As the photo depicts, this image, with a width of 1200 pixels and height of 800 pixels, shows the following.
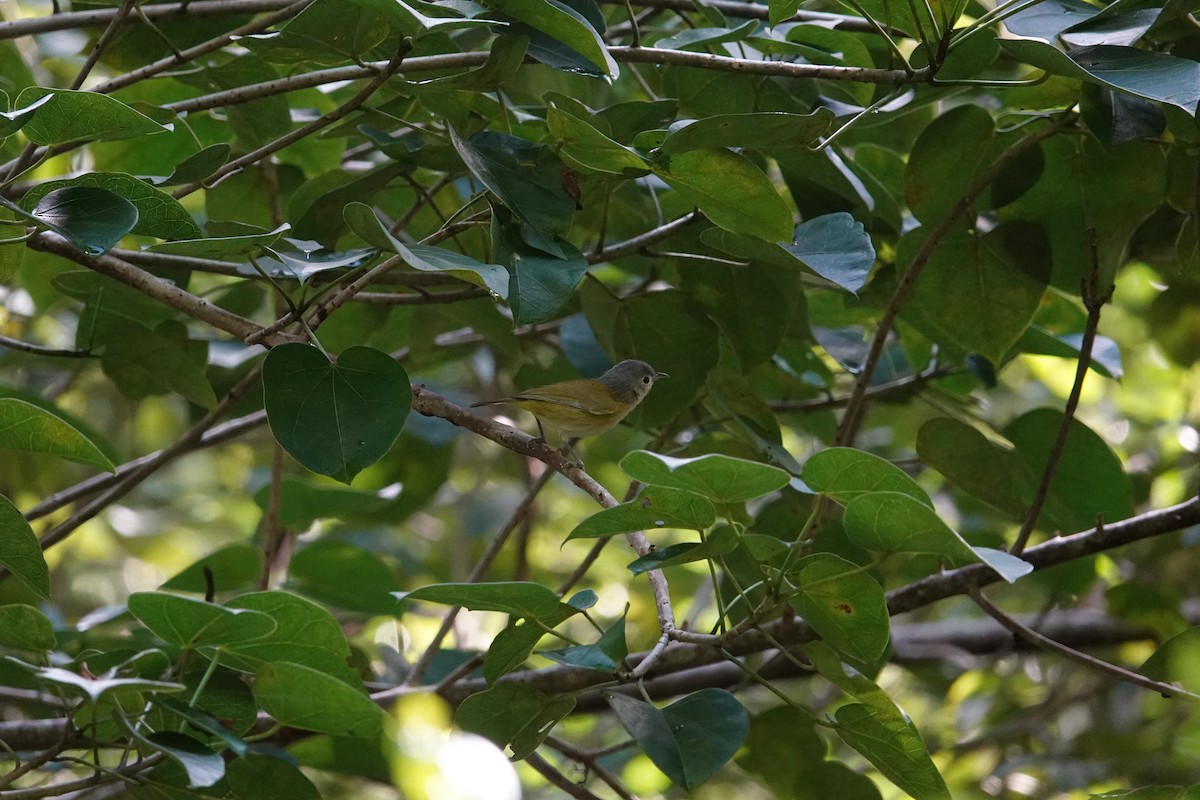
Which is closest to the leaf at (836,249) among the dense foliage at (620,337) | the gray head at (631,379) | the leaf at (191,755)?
the dense foliage at (620,337)

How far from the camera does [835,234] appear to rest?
1.51m

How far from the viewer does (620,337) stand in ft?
6.38

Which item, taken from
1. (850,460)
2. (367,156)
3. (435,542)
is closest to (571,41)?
(850,460)

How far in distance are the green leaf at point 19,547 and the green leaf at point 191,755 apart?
269mm

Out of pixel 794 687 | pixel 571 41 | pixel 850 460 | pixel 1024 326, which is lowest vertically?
pixel 794 687

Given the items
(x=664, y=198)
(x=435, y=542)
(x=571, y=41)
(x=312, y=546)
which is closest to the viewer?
(x=571, y=41)

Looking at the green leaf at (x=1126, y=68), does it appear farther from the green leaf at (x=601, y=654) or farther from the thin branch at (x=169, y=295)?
the thin branch at (x=169, y=295)

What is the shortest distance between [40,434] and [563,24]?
32.1 inches

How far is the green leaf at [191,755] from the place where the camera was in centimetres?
110

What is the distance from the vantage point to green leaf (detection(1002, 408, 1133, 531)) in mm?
2027

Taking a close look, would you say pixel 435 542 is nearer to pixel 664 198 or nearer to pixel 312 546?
pixel 312 546

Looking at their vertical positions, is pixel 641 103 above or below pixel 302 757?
above

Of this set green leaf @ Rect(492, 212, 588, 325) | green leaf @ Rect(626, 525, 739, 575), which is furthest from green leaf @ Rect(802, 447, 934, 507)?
green leaf @ Rect(492, 212, 588, 325)

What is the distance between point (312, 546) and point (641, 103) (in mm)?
1244
